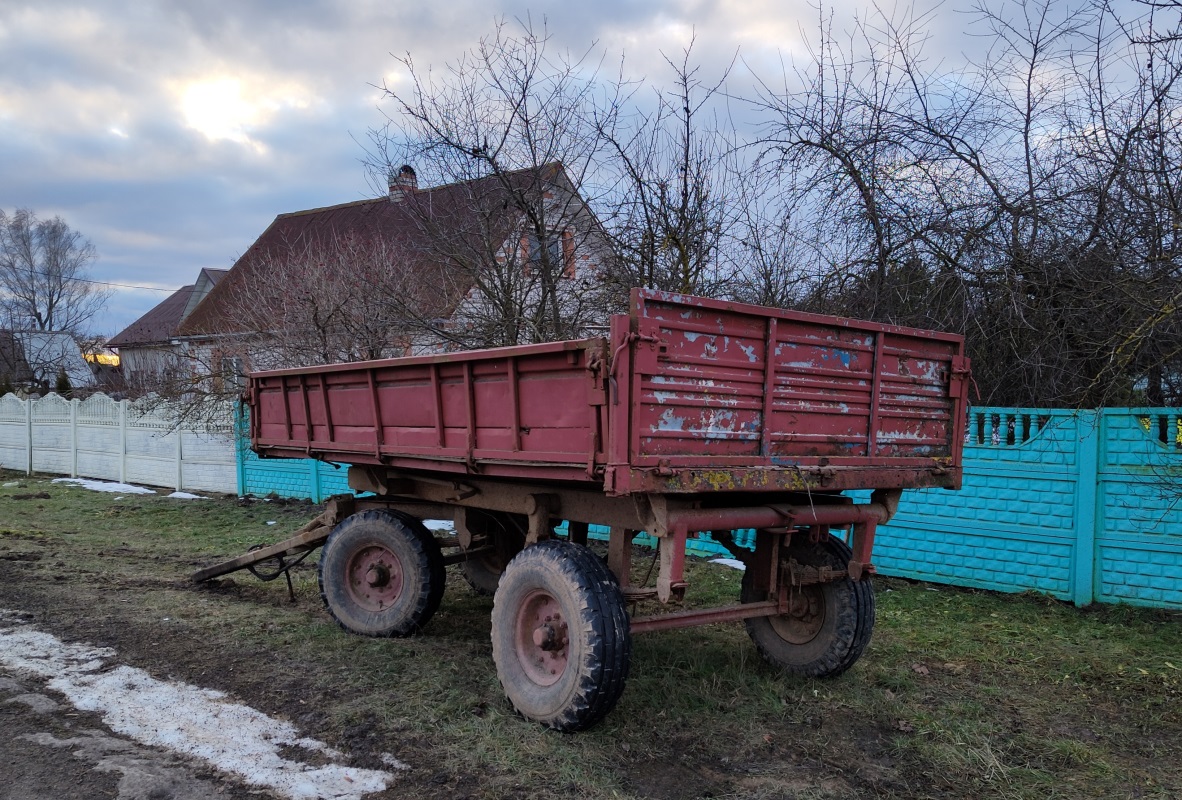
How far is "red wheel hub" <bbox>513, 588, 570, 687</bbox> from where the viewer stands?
A: 14.2ft

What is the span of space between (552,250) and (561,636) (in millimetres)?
6358

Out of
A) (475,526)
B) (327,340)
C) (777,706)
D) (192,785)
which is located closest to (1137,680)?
(777,706)

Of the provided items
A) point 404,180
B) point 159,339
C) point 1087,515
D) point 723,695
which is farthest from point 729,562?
point 159,339

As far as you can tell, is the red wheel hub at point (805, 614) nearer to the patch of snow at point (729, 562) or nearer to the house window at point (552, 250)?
the patch of snow at point (729, 562)

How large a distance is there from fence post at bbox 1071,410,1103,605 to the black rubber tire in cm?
460

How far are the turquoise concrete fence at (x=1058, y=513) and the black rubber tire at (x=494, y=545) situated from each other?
12.3 ft

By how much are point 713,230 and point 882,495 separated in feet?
Answer: 16.3

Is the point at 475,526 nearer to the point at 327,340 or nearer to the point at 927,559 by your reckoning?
the point at 927,559

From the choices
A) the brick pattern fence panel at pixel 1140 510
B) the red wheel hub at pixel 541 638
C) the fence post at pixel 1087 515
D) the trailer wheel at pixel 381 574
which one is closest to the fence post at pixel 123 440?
the trailer wheel at pixel 381 574

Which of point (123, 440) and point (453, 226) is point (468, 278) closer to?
point (453, 226)

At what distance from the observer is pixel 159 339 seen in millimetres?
28781

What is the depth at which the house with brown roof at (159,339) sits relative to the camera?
17562 mm

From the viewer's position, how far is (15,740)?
411 cm

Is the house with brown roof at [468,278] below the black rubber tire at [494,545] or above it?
above
